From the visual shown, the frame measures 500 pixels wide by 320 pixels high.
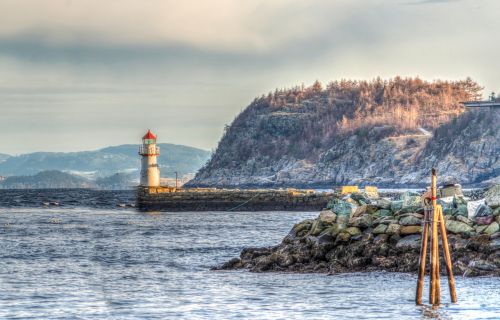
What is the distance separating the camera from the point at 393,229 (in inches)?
1259

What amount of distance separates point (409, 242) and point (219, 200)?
63.2 metres

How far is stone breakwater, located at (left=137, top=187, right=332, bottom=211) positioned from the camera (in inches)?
3600

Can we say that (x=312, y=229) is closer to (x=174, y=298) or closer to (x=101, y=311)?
(x=174, y=298)

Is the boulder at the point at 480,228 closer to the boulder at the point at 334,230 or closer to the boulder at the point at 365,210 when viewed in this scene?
the boulder at the point at 334,230

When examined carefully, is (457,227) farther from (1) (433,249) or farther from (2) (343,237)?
(1) (433,249)

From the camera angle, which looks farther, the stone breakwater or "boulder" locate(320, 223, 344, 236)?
the stone breakwater

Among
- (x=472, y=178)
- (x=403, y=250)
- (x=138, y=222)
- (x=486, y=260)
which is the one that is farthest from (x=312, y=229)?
(x=472, y=178)

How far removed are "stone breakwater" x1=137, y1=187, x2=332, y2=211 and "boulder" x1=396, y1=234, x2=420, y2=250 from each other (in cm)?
5807

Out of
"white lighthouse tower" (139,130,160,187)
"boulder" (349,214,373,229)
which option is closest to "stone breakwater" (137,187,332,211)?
"white lighthouse tower" (139,130,160,187)

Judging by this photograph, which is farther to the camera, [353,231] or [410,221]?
[353,231]

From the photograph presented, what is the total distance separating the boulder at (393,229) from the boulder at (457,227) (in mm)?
1495

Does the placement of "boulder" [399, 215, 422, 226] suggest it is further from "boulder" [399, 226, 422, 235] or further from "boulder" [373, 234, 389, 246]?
"boulder" [373, 234, 389, 246]

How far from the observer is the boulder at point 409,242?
30719 millimetres

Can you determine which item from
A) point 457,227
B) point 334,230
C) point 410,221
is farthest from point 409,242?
point 334,230
